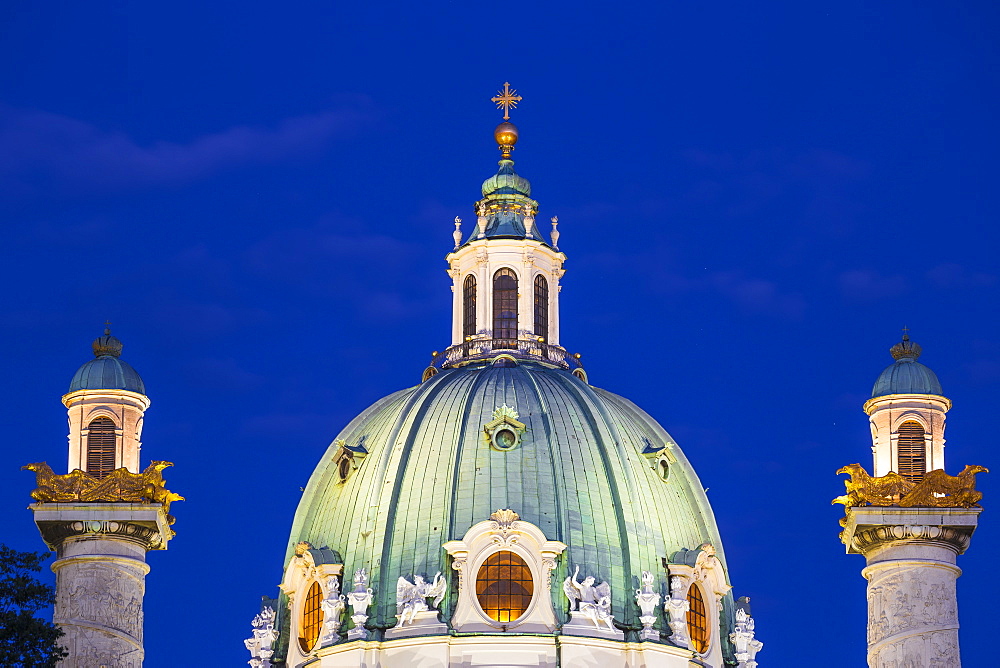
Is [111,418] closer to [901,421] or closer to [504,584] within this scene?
[504,584]

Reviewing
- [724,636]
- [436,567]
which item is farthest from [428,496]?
[724,636]

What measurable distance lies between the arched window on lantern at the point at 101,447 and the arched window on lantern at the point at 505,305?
1989 centimetres

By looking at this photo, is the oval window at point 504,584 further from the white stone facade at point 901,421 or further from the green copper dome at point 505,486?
the white stone facade at point 901,421

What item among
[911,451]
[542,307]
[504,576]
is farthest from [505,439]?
[911,451]

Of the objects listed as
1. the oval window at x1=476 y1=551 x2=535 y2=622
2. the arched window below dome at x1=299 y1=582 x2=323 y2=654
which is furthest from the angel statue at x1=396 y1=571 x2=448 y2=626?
the arched window below dome at x1=299 y1=582 x2=323 y2=654

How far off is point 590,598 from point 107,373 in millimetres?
18440

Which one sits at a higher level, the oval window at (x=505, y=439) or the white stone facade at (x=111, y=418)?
the oval window at (x=505, y=439)

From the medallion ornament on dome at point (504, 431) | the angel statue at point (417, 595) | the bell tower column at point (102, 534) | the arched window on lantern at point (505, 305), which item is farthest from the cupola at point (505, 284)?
the bell tower column at point (102, 534)

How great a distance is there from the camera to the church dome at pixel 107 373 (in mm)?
107500

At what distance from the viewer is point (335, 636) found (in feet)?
363

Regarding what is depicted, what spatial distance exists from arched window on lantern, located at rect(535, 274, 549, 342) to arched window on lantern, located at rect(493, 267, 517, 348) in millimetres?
914

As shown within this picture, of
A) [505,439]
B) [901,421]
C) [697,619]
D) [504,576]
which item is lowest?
[697,619]

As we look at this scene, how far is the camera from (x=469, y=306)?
405ft

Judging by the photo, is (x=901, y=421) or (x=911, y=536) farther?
(x=901, y=421)
